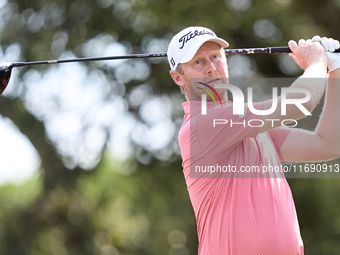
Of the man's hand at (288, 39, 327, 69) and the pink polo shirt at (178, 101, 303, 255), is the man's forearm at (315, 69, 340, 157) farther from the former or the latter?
the pink polo shirt at (178, 101, 303, 255)

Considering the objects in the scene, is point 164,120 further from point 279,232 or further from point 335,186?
point 279,232

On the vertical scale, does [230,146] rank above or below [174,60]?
below

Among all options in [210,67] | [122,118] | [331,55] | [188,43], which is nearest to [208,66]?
[210,67]

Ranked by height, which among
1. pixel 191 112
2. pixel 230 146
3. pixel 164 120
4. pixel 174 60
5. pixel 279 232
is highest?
pixel 164 120

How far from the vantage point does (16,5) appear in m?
8.45

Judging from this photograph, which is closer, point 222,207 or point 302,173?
point 222,207

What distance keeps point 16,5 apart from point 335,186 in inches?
209

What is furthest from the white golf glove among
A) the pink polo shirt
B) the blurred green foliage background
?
the blurred green foliage background

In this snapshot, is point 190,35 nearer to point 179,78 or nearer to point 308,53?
point 179,78

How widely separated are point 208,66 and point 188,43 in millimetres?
156

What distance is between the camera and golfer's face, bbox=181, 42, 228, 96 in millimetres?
2695

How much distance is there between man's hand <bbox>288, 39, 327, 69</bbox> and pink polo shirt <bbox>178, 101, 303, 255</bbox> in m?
0.33

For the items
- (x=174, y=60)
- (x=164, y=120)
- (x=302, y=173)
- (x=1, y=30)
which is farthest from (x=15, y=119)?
(x=174, y=60)

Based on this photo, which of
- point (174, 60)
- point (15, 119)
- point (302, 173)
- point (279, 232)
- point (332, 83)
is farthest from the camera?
point (15, 119)
